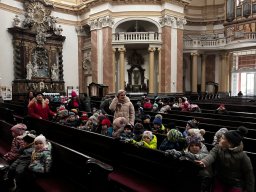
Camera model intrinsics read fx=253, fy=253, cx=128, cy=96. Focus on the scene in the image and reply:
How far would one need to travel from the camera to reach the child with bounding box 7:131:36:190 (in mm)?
3730

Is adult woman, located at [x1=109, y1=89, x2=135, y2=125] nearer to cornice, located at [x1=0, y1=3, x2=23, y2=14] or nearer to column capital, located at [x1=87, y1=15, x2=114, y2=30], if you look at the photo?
cornice, located at [x1=0, y1=3, x2=23, y2=14]

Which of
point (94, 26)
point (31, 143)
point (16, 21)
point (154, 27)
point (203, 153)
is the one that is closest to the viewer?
point (203, 153)

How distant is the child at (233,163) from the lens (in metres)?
2.70

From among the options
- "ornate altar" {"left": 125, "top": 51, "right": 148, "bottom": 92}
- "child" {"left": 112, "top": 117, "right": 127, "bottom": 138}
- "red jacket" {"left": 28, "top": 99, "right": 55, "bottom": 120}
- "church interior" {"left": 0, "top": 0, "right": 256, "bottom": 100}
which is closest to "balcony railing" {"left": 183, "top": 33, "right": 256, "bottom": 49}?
"church interior" {"left": 0, "top": 0, "right": 256, "bottom": 100}

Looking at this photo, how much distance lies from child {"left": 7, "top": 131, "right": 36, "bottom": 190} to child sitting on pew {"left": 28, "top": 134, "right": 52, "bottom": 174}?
20 centimetres

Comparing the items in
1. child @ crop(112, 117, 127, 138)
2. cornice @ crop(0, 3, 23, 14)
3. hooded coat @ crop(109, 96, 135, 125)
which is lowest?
child @ crop(112, 117, 127, 138)

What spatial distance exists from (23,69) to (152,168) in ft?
53.4

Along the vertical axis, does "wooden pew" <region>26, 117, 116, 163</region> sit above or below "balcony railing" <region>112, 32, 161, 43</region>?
below

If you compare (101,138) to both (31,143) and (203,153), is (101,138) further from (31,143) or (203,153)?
(203,153)

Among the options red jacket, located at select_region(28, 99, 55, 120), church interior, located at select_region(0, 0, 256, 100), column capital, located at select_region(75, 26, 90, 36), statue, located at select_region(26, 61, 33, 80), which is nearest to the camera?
red jacket, located at select_region(28, 99, 55, 120)

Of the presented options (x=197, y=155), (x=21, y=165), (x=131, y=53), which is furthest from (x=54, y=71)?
(x=197, y=155)

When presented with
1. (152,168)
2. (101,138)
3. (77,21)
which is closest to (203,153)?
(152,168)

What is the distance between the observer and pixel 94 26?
1992cm

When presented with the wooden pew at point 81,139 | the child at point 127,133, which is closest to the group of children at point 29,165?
the wooden pew at point 81,139
